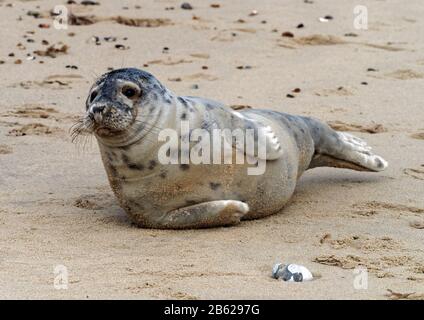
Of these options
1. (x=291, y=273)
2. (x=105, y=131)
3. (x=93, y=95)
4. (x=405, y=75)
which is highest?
(x=93, y=95)

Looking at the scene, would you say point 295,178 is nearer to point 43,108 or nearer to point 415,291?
point 415,291

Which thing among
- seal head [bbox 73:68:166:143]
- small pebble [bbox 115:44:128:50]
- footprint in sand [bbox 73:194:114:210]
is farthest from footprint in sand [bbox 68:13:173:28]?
seal head [bbox 73:68:166:143]

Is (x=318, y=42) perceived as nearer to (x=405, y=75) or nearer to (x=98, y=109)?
(x=405, y=75)

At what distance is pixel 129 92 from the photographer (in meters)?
4.96

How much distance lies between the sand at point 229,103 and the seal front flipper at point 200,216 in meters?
0.05

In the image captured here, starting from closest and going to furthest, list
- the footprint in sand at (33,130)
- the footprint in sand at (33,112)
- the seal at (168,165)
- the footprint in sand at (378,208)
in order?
the seal at (168,165) < the footprint in sand at (378,208) < the footprint in sand at (33,130) < the footprint in sand at (33,112)

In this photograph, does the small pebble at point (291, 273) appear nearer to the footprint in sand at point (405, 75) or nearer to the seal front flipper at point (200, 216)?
Answer: the seal front flipper at point (200, 216)

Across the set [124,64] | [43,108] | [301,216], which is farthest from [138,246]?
[124,64]

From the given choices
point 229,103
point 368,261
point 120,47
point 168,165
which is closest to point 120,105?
point 168,165

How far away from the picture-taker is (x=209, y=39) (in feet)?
28.5

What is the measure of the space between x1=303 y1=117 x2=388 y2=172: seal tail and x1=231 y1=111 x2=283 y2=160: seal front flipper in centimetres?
50

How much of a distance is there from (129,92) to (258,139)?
2.17 ft

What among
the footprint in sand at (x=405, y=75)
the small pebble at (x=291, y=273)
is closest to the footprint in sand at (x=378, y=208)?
the small pebble at (x=291, y=273)

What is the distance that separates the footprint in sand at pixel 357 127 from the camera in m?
6.80
